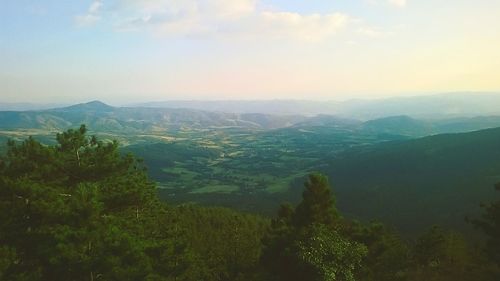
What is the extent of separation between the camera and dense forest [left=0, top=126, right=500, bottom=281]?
1902 centimetres

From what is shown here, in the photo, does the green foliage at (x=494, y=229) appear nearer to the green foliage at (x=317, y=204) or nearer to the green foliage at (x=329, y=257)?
the green foliage at (x=317, y=204)

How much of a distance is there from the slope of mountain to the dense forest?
313 feet

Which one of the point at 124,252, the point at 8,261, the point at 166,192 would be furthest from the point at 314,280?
the point at 166,192

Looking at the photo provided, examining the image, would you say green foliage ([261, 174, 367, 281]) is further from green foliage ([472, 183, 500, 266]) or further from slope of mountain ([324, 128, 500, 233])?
slope of mountain ([324, 128, 500, 233])

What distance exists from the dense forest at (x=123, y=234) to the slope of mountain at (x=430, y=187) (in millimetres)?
95335

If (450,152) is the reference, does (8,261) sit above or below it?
above

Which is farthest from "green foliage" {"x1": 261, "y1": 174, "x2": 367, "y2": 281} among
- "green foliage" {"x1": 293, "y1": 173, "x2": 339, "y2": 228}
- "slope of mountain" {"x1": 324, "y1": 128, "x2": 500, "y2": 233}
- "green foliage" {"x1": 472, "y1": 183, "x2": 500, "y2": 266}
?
"slope of mountain" {"x1": 324, "y1": 128, "x2": 500, "y2": 233}

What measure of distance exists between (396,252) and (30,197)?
119 feet

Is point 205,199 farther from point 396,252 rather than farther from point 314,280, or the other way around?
point 314,280

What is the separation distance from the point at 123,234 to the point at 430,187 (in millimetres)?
163345

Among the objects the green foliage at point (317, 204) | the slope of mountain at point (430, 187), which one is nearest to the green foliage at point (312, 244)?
the green foliage at point (317, 204)

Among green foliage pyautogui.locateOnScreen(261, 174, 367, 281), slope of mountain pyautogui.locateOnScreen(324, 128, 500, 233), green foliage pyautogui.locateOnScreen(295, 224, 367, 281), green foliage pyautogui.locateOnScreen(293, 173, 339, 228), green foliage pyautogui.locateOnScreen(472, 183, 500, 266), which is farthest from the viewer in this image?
slope of mountain pyautogui.locateOnScreen(324, 128, 500, 233)

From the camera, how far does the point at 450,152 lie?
19500cm

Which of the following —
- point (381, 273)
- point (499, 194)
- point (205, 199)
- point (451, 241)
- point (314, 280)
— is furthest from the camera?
point (205, 199)
